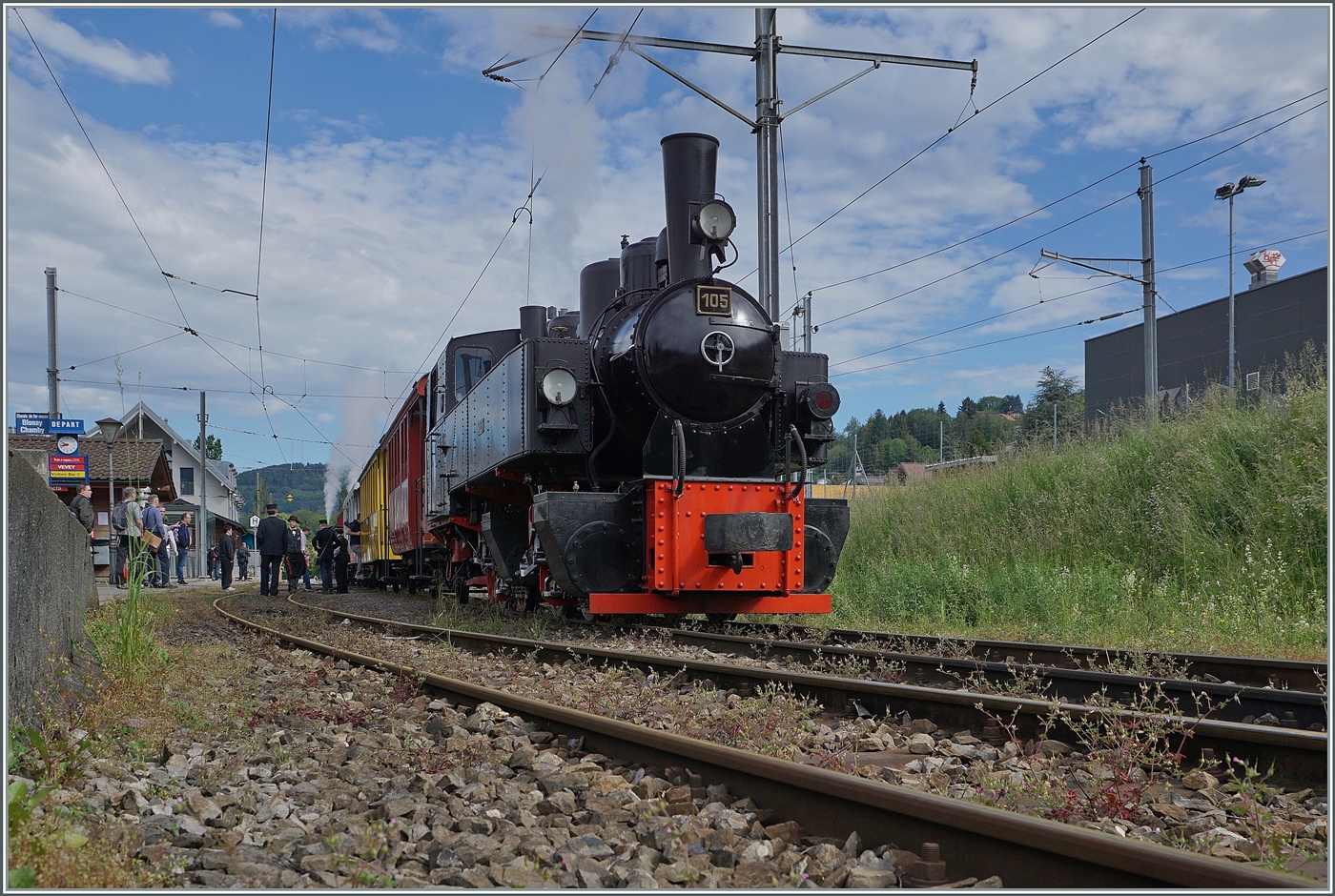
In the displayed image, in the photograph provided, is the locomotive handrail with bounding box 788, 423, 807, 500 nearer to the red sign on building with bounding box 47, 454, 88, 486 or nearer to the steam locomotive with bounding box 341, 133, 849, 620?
the steam locomotive with bounding box 341, 133, 849, 620

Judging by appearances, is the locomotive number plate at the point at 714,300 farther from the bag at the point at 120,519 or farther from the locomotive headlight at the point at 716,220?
the bag at the point at 120,519

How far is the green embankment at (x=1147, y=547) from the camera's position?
25.5 ft

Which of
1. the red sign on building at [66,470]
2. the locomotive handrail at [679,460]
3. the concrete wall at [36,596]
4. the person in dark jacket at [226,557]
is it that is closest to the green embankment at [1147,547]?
the locomotive handrail at [679,460]

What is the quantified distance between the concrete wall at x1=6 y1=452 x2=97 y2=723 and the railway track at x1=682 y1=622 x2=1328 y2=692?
447cm

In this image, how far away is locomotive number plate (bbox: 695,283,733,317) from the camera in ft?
25.5

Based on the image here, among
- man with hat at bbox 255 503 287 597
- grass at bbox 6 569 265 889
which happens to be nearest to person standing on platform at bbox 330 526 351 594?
man with hat at bbox 255 503 287 597

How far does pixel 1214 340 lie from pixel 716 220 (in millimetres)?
32802

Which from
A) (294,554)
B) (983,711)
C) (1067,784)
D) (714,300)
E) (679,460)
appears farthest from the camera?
(294,554)

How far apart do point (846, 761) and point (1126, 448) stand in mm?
9123

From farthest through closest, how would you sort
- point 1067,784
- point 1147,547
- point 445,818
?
point 1147,547 < point 1067,784 < point 445,818

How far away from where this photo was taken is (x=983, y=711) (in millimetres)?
3996

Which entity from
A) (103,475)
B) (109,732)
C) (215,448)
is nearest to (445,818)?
(109,732)

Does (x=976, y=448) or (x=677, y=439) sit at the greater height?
(x=976, y=448)

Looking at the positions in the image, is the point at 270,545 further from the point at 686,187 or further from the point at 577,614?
the point at 686,187
